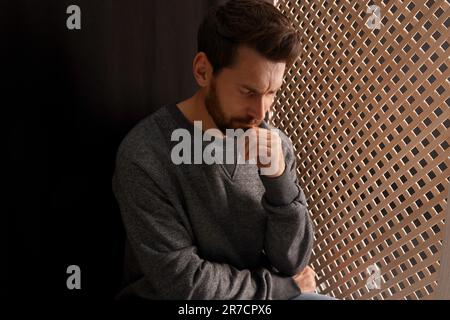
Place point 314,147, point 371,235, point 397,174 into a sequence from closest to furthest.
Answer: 1. point 397,174
2. point 371,235
3. point 314,147

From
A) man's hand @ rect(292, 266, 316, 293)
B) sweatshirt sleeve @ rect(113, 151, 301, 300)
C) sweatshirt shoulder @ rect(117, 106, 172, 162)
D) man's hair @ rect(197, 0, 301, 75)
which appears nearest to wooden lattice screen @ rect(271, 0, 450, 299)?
man's hand @ rect(292, 266, 316, 293)

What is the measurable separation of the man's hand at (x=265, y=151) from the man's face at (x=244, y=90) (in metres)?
0.03

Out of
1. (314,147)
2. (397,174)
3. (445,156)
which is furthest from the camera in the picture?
(314,147)

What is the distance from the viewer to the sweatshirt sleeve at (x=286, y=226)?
40.0 inches

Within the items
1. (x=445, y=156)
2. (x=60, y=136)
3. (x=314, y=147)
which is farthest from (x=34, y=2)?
(x=445, y=156)

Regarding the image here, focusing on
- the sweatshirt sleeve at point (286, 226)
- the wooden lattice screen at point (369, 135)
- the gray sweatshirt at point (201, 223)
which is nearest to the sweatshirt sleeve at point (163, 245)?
the gray sweatshirt at point (201, 223)

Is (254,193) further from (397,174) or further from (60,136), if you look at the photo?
(60,136)

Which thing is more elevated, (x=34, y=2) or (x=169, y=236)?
(x=34, y=2)

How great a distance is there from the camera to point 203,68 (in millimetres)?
985

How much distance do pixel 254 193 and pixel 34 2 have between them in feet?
2.10

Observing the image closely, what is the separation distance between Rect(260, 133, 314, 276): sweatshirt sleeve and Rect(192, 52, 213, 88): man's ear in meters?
0.25

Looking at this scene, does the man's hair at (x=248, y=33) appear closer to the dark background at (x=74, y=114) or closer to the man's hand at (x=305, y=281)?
the dark background at (x=74, y=114)

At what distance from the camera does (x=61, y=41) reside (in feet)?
3.40

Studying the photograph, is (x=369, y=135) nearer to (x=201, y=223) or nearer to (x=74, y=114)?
(x=201, y=223)
